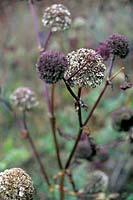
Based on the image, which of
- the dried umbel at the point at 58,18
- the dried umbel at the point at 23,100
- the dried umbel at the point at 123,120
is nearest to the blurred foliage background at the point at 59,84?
the dried umbel at the point at 23,100

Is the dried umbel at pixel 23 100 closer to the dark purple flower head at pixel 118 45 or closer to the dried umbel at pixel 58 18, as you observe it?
the dried umbel at pixel 58 18

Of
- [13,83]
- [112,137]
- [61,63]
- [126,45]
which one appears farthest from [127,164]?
[61,63]

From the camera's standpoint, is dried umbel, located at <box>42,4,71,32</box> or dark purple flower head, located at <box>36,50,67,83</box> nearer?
dark purple flower head, located at <box>36,50,67,83</box>

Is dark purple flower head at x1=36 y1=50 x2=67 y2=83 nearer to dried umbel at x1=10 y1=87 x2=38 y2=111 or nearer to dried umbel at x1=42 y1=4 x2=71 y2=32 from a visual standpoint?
dried umbel at x1=42 y1=4 x2=71 y2=32

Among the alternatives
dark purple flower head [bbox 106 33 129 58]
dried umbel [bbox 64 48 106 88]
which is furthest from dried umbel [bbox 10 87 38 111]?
dried umbel [bbox 64 48 106 88]

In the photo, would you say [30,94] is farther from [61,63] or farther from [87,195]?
[61,63]

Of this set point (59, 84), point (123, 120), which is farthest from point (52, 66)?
point (59, 84)
